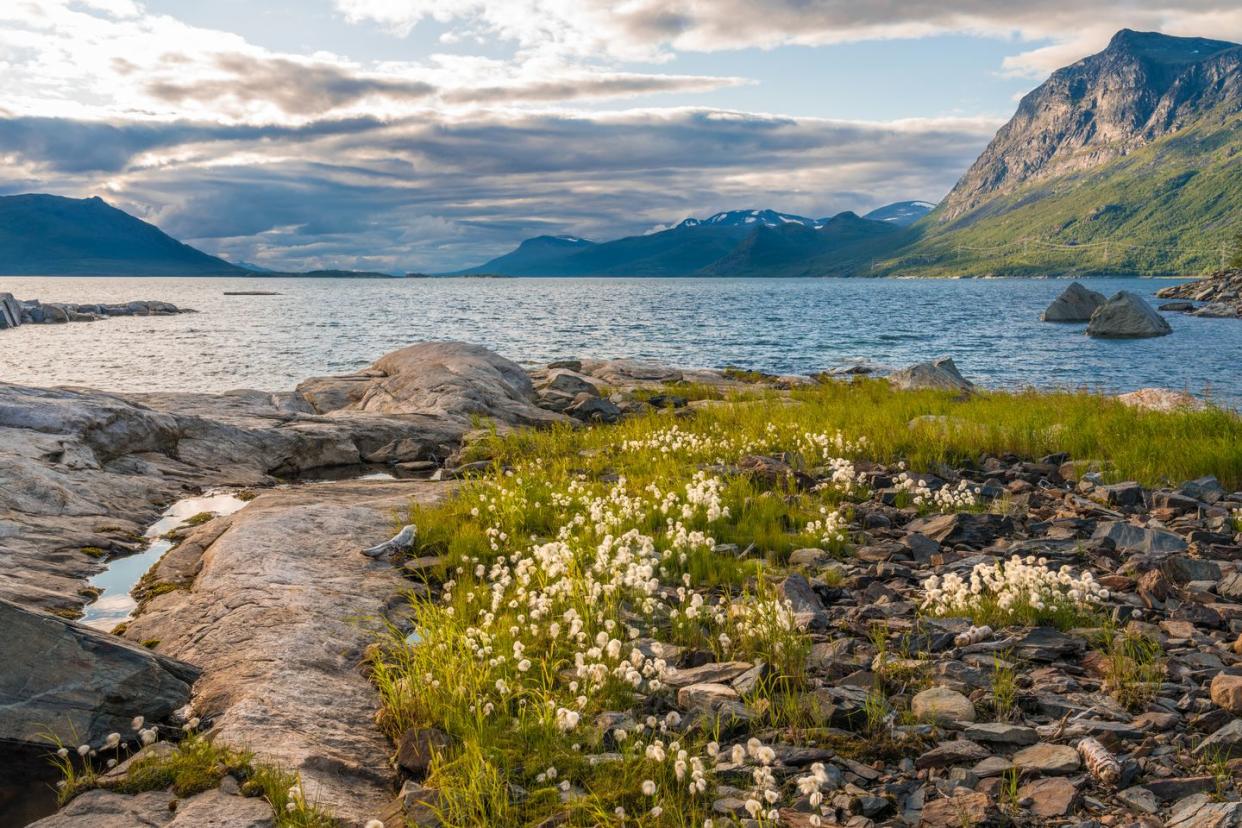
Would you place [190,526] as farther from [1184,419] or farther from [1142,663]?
[1184,419]

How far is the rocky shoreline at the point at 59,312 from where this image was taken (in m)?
81.0

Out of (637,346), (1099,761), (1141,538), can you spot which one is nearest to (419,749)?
(1099,761)

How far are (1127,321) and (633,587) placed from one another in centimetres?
7973

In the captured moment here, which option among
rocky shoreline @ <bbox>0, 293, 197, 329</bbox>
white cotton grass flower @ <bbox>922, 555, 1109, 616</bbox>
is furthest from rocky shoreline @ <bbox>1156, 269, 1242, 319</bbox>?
rocky shoreline @ <bbox>0, 293, 197, 329</bbox>

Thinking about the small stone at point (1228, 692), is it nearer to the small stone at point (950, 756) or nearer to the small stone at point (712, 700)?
the small stone at point (950, 756)

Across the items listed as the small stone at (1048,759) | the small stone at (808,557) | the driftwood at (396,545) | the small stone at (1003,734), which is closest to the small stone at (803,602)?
the small stone at (808,557)

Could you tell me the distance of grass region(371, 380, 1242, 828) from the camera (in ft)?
16.9

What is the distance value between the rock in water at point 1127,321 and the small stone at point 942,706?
77.9 m

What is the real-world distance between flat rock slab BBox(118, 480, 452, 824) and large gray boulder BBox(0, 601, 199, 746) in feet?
1.26

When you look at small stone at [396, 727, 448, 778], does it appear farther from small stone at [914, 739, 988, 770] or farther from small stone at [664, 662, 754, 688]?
small stone at [914, 739, 988, 770]

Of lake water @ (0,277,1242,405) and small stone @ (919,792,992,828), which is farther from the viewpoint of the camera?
lake water @ (0,277,1242,405)

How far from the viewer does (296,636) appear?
23.6ft

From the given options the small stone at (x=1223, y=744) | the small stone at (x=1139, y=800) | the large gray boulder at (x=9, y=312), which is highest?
the large gray boulder at (x=9, y=312)

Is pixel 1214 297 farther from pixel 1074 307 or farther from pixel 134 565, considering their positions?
pixel 134 565
